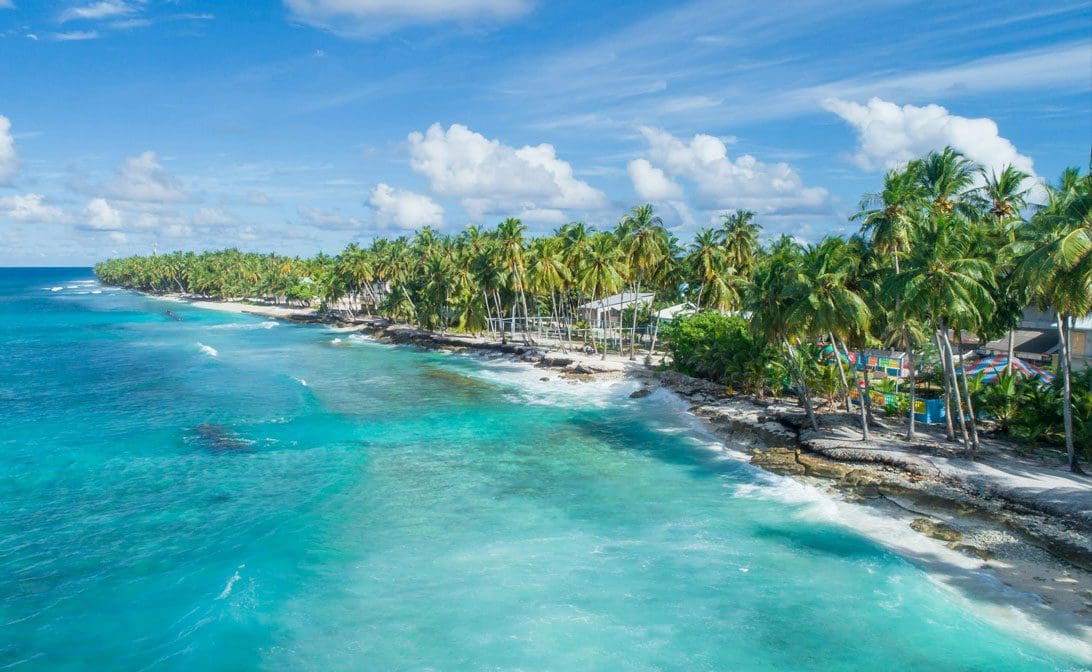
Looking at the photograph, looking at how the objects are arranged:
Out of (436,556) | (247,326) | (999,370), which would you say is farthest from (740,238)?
(247,326)

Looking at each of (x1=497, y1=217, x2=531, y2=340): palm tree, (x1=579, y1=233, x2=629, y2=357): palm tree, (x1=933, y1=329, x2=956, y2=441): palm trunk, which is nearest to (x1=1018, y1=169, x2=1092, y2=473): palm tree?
(x1=933, y1=329, x2=956, y2=441): palm trunk

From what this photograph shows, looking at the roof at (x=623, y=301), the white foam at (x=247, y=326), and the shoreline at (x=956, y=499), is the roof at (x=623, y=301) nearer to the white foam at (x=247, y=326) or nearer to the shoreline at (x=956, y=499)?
the shoreline at (x=956, y=499)

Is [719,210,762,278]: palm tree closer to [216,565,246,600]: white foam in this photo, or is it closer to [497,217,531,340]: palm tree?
[497,217,531,340]: palm tree

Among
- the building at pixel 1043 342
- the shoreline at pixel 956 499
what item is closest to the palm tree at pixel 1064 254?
the shoreline at pixel 956 499

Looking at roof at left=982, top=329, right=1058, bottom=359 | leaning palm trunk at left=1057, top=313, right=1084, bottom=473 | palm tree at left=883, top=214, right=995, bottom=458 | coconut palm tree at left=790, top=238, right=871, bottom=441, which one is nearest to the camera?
leaning palm trunk at left=1057, top=313, right=1084, bottom=473

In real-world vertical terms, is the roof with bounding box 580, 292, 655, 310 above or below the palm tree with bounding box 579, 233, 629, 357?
below

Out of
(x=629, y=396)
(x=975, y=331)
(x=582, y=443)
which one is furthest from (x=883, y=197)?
(x=629, y=396)

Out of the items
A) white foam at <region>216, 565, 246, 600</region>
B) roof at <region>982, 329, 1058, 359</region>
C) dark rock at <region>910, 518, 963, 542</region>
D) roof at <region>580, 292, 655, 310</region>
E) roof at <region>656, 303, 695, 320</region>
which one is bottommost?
white foam at <region>216, 565, 246, 600</region>

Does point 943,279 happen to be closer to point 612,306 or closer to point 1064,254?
point 1064,254
